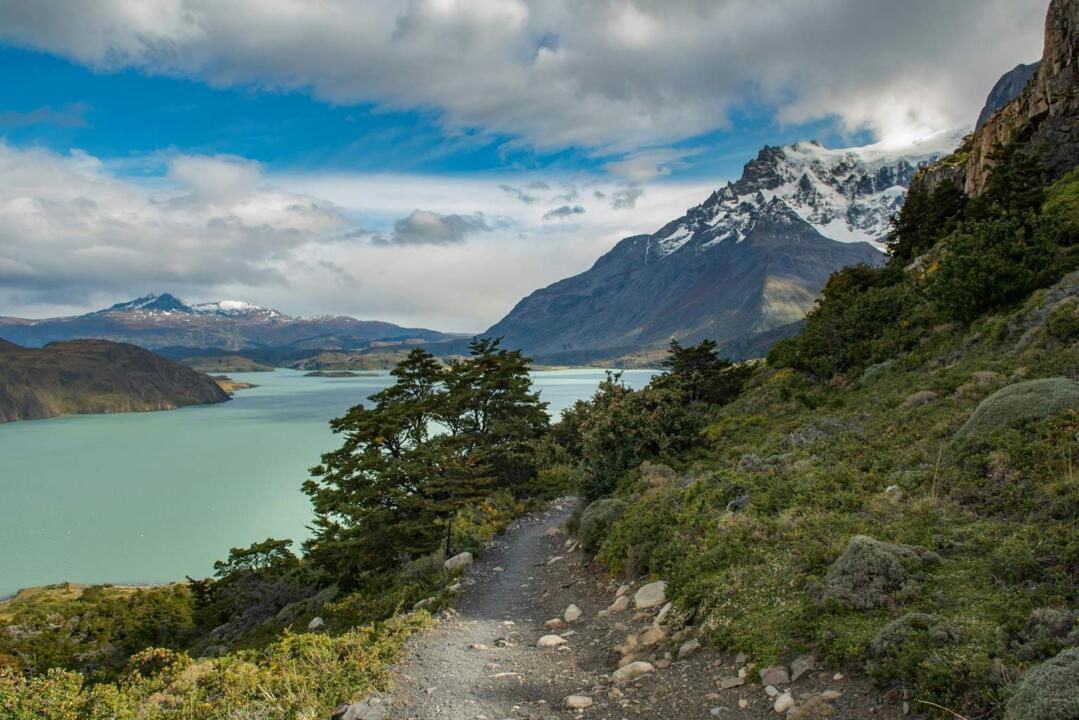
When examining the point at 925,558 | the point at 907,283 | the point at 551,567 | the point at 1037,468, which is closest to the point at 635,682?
the point at 925,558

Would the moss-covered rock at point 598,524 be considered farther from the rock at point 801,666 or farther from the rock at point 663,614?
the rock at point 801,666

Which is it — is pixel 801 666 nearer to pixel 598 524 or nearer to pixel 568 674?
pixel 568 674

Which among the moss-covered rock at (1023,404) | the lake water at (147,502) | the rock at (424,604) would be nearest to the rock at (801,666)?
the moss-covered rock at (1023,404)

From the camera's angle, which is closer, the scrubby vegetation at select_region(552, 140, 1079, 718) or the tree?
the scrubby vegetation at select_region(552, 140, 1079, 718)

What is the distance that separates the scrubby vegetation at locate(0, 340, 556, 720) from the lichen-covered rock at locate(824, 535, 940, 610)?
7.20 metres

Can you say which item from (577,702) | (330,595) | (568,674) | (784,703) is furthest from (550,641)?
(330,595)

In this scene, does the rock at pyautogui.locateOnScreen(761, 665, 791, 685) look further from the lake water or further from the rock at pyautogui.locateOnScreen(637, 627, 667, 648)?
the lake water

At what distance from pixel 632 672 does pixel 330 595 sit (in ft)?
61.0

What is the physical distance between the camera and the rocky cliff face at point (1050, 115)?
39.6m

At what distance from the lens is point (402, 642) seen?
1210cm

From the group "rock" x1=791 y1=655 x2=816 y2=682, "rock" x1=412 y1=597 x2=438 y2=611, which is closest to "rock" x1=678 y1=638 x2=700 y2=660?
"rock" x1=791 y1=655 x2=816 y2=682

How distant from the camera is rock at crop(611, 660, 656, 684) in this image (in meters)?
9.45

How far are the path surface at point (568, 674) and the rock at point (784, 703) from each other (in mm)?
92

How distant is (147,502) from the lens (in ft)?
222
